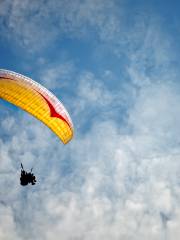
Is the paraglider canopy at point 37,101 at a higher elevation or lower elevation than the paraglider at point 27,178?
higher

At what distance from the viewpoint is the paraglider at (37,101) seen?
31.1 metres

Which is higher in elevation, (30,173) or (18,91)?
(18,91)

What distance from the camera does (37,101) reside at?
32.2 meters

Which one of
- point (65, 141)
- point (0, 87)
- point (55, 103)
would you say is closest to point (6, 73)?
point (0, 87)

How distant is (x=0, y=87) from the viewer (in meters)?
31.0

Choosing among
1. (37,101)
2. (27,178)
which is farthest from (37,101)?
(27,178)

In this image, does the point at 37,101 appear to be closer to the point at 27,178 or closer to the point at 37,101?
the point at 37,101

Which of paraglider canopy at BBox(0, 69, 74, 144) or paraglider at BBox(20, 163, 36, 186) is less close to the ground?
paraglider canopy at BBox(0, 69, 74, 144)

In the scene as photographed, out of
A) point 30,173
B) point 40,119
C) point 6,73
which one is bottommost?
point 30,173

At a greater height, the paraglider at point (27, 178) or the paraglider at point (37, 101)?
the paraglider at point (37, 101)

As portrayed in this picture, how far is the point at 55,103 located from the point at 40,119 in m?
2.26

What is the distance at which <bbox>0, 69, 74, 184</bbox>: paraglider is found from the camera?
3112 centimetres

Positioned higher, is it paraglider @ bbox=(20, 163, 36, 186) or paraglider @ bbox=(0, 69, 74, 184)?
paraglider @ bbox=(0, 69, 74, 184)

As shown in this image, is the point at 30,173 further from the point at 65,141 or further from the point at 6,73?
the point at 6,73
